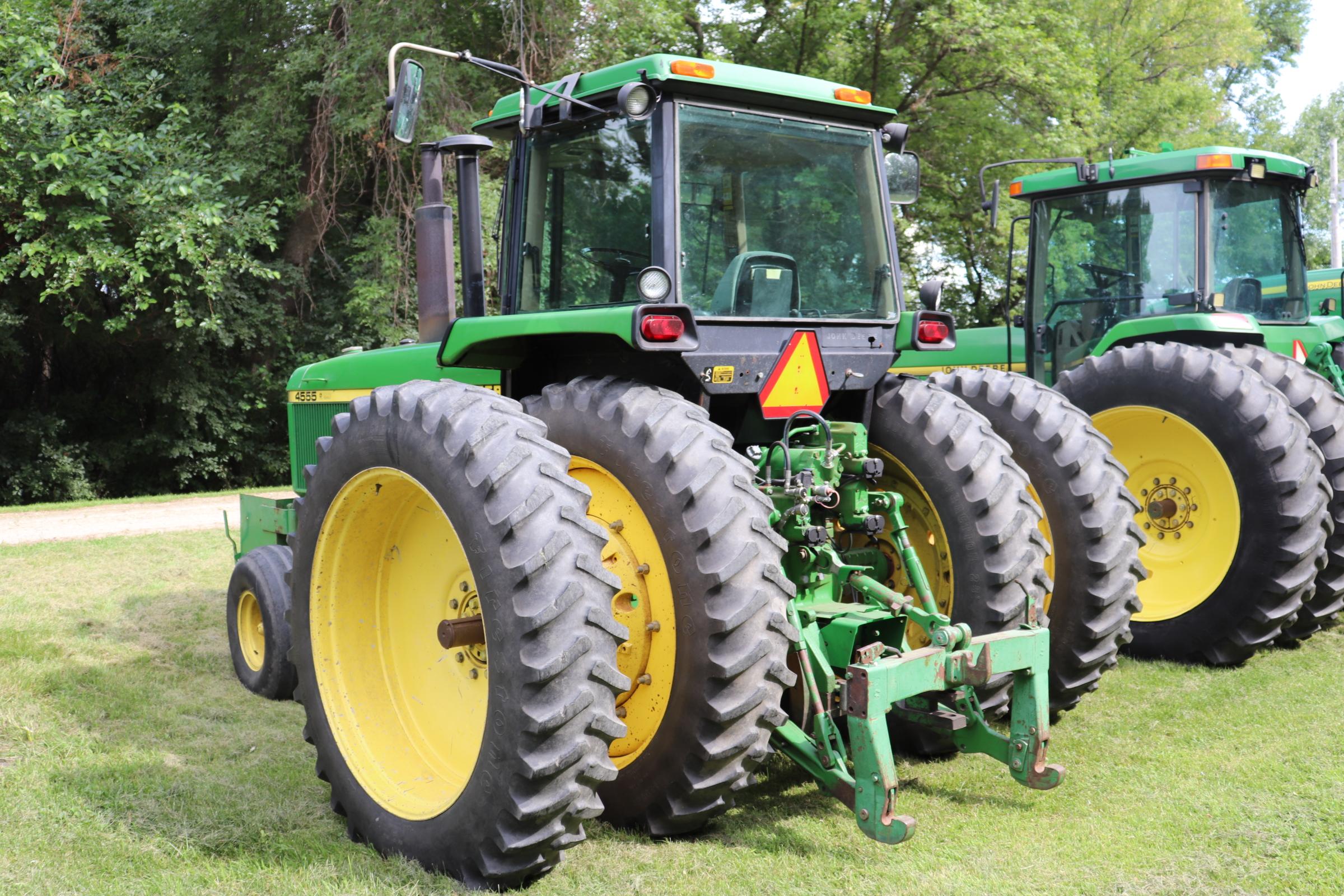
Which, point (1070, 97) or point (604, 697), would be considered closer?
point (604, 697)

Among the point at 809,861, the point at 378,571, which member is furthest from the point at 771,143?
the point at 809,861

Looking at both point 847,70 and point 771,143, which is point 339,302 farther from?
point 771,143

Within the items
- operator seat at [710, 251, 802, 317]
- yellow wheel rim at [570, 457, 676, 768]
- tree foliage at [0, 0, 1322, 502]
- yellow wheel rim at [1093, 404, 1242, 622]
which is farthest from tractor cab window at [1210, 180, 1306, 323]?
tree foliage at [0, 0, 1322, 502]

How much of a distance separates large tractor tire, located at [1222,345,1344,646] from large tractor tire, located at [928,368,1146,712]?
196cm

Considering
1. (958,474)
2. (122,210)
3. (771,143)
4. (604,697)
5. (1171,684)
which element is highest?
A: (122,210)

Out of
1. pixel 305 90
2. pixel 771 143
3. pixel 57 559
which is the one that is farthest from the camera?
pixel 305 90

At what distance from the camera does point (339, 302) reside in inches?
650

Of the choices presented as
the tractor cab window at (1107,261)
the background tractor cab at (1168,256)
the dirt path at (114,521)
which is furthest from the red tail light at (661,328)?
the dirt path at (114,521)

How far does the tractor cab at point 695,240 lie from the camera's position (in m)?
3.77

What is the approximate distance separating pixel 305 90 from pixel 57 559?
758 cm

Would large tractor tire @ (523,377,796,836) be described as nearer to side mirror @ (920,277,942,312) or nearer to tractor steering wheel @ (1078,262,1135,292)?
→ side mirror @ (920,277,942,312)

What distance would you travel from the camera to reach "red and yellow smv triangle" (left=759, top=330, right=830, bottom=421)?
12.7ft

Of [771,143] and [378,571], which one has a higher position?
[771,143]

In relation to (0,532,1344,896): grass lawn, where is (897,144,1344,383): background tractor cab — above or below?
above
